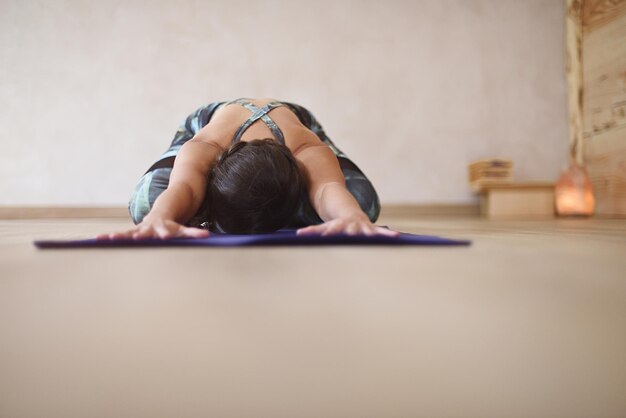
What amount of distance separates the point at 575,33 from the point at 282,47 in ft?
6.95

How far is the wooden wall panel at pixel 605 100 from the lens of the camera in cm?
262

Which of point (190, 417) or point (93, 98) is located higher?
point (93, 98)

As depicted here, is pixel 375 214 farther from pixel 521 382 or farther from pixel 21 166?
pixel 21 166

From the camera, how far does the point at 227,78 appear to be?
3789 mm

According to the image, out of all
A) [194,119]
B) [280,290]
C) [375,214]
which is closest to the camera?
[280,290]

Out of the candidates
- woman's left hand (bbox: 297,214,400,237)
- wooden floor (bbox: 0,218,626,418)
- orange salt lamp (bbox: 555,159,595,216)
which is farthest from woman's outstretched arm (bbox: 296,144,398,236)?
orange salt lamp (bbox: 555,159,595,216)

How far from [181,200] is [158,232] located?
0.19 metres

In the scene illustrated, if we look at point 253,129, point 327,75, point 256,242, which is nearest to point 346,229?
point 256,242

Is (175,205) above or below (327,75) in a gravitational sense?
below

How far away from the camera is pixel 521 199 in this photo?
3.33 meters

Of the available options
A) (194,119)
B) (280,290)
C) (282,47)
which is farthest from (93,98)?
(280,290)

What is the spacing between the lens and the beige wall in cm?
376

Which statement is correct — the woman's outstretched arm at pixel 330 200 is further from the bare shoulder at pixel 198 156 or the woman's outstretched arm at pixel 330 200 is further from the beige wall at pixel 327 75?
the beige wall at pixel 327 75

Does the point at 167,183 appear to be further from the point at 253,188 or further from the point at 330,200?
the point at 330,200
